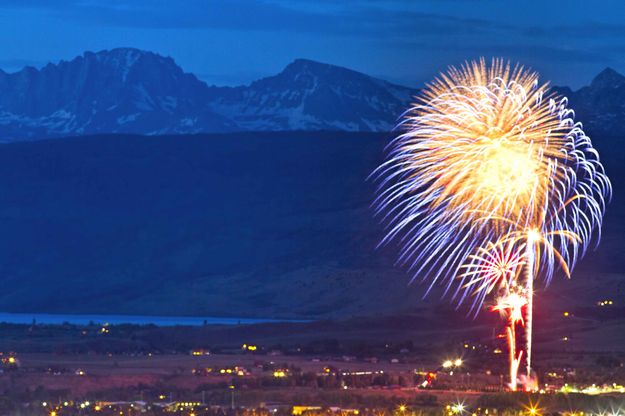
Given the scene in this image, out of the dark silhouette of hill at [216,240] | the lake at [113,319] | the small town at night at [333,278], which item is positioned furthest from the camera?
the dark silhouette of hill at [216,240]

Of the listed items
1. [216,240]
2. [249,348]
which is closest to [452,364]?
[249,348]

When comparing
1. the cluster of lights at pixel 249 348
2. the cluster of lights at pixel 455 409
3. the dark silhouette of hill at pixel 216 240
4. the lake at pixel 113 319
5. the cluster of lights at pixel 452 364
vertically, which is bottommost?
the cluster of lights at pixel 455 409

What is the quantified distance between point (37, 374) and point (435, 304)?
167ft

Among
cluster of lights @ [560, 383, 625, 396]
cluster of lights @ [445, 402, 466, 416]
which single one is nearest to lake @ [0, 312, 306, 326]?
cluster of lights @ [560, 383, 625, 396]

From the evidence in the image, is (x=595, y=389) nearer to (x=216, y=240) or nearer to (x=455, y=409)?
(x=455, y=409)

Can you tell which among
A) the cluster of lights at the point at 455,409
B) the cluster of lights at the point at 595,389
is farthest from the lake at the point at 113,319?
the cluster of lights at the point at 455,409

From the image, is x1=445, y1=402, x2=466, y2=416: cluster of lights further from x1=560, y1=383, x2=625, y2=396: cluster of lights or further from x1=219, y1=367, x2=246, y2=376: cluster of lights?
x1=219, y1=367, x2=246, y2=376: cluster of lights

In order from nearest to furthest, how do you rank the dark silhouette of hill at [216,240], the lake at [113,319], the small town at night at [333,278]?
the small town at night at [333,278], the lake at [113,319], the dark silhouette of hill at [216,240]

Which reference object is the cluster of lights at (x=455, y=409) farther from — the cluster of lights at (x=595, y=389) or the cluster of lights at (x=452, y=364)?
the cluster of lights at (x=452, y=364)

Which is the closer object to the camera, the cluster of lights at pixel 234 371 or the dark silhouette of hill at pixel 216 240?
the cluster of lights at pixel 234 371

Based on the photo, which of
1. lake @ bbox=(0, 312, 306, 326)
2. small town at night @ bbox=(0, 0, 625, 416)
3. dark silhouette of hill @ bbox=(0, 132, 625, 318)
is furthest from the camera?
dark silhouette of hill @ bbox=(0, 132, 625, 318)

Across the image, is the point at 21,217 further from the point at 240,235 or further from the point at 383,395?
the point at 383,395

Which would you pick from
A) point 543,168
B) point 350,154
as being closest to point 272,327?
point 543,168

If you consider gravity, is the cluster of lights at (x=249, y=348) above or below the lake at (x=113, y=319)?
below
